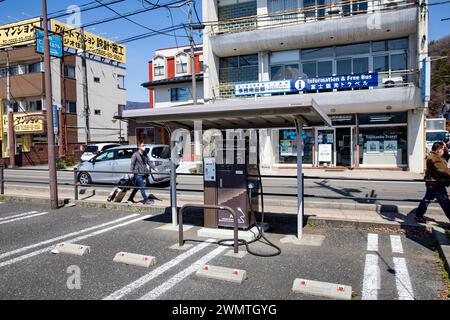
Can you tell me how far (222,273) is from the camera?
4.45m

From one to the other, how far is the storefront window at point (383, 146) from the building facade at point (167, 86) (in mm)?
11879

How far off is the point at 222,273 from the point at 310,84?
55.9 feet

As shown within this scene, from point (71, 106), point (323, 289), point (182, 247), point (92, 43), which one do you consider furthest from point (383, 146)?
point (92, 43)

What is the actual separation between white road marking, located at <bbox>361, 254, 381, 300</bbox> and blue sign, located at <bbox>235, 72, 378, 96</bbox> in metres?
15.4

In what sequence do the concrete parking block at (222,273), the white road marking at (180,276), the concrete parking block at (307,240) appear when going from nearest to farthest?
the white road marking at (180,276)
the concrete parking block at (222,273)
the concrete parking block at (307,240)

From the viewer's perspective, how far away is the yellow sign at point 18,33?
30969mm

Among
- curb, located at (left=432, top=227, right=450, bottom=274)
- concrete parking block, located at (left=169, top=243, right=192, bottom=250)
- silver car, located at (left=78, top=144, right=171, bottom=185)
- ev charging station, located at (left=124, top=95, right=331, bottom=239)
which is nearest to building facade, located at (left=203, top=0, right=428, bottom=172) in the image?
silver car, located at (left=78, top=144, right=171, bottom=185)

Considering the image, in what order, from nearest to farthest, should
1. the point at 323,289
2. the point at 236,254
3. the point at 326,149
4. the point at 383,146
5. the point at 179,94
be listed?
the point at 323,289
the point at 236,254
the point at 383,146
the point at 326,149
the point at 179,94

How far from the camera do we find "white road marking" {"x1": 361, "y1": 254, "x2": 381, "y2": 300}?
13.0 feet

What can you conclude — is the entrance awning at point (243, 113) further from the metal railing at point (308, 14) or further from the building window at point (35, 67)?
the building window at point (35, 67)

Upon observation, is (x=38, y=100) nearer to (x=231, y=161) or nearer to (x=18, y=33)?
(x=18, y=33)

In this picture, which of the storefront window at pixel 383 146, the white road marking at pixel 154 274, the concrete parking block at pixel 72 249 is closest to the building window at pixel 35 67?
the storefront window at pixel 383 146

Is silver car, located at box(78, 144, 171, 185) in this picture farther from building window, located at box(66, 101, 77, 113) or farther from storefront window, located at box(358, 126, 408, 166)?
building window, located at box(66, 101, 77, 113)
